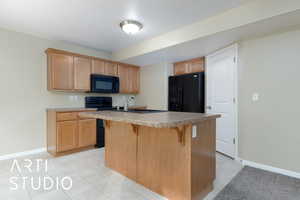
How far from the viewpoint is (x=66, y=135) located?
3.11 metres

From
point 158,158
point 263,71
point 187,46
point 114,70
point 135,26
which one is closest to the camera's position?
point 158,158

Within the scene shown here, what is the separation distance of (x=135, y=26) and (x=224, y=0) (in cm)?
139

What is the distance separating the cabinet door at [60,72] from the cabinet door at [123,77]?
1293 millimetres

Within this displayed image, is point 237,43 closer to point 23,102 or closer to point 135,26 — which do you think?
point 135,26

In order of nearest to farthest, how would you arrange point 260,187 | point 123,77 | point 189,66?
point 260,187 < point 189,66 < point 123,77

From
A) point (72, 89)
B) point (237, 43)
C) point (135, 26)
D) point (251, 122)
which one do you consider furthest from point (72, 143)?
point (237, 43)

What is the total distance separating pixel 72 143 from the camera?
3189mm

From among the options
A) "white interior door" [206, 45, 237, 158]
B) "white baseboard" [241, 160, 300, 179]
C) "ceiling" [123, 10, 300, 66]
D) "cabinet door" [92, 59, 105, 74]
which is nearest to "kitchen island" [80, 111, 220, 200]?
"white baseboard" [241, 160, 300, 179]

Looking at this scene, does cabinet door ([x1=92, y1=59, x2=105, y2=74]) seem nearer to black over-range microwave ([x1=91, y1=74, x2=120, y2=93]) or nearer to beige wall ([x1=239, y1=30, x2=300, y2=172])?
black over-range microwave ([x1=91, y1=74, x2=120, y2=93])

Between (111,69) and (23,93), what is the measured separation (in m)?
1.95

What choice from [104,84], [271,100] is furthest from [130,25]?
[271,100]

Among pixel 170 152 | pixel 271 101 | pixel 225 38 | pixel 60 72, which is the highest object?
pixel 225 38

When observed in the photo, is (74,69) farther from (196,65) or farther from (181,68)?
(196,65)

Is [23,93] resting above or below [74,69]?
below
